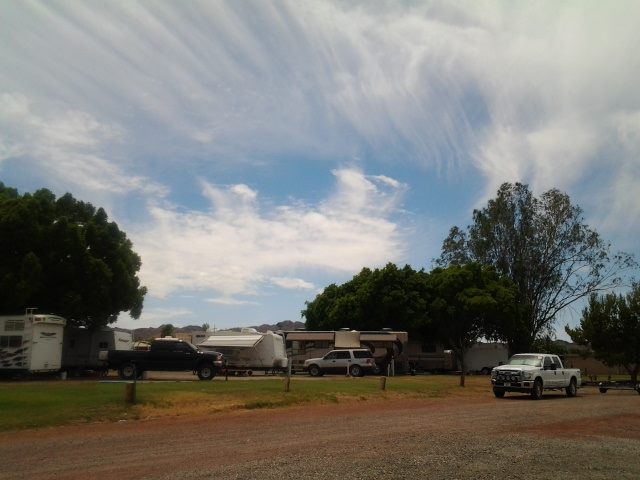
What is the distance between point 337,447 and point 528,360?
1631 cm

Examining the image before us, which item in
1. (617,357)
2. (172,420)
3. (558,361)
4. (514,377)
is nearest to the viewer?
(172,420)

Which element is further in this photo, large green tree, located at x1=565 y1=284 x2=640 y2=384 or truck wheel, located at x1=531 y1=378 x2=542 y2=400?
large green tree, located at x1=565 y1=284 x2=640 y2=384

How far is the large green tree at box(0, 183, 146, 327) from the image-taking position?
3073cm

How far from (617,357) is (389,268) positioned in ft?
58.0

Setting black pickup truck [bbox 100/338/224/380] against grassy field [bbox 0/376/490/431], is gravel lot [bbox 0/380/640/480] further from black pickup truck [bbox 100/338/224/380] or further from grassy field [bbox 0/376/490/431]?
black pickup truck [bbox 100/338/224/380]

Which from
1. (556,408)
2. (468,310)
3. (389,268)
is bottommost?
(556,408)

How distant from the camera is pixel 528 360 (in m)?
25.1

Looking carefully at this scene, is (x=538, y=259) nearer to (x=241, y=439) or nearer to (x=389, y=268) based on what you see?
(x=389, y=268)

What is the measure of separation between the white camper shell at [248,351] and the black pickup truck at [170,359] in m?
5.67

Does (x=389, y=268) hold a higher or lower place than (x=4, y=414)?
higher

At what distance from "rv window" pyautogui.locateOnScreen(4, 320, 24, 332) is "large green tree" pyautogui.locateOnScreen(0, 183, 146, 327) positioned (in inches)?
103

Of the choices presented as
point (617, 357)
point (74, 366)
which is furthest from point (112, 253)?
point (617, 357)

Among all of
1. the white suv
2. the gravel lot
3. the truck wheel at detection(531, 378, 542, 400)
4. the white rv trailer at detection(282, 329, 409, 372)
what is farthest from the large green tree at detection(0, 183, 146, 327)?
the truck wheel at detection(531, 378, 542, 400)

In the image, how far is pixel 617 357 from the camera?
38656 mm
